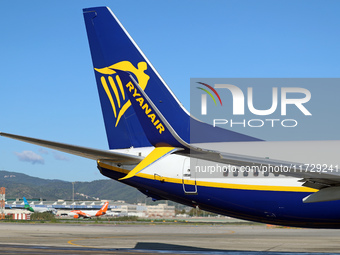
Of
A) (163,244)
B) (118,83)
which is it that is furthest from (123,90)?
(163,244)

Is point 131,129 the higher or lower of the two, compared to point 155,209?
higher

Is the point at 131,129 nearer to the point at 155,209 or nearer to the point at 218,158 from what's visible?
the point at 218,158

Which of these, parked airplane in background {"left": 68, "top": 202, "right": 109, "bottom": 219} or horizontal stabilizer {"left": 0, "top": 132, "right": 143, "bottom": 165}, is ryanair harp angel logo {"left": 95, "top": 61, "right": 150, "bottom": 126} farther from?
parked airplane in background {"left": 68, "top": 202, "right": 109, "bottom": 219}

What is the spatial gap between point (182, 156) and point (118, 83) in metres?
4.61

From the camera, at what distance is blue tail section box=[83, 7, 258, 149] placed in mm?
19484

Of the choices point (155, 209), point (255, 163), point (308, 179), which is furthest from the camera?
point (155, 209)

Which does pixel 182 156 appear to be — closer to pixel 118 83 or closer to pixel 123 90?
pixel 123 90

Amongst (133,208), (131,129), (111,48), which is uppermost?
(111,48)

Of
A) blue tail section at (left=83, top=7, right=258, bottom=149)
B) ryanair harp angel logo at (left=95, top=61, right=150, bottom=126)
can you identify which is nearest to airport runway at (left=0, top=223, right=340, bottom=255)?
blue tail section at (left=83, top=7, right=258, bottom=149)

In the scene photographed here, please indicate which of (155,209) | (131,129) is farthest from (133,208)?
(131,129)

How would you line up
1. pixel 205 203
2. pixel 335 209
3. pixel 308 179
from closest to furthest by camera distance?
pixel 308 179, pixel 335 209, pixel 205 203

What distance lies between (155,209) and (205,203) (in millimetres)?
166396

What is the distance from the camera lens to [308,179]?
12938mm

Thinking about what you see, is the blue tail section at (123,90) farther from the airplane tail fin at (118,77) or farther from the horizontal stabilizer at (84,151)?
the horizontal stabilizer at (84,151)
